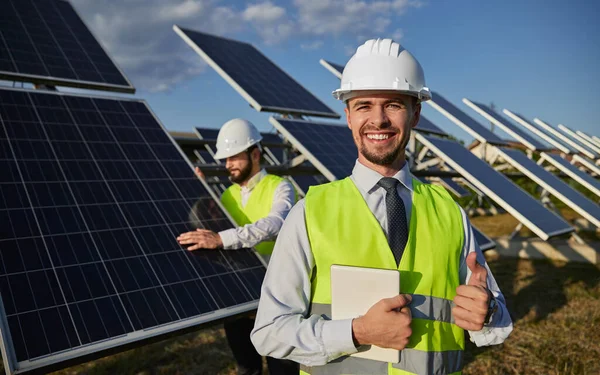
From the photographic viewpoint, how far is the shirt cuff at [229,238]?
13.4 feet

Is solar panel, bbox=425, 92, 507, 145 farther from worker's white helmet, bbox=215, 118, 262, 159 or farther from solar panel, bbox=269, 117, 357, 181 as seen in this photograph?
worker's white helmet, bbox=215, 118, 262, 159

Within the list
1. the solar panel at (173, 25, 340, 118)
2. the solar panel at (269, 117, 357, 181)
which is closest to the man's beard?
the solar panel at (269, 117, 357, 181)

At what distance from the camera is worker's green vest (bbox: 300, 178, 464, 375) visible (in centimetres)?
209

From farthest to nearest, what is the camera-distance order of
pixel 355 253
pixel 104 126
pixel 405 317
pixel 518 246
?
pixel 518 246
pixel 104 126
pixel 355 253
pixel 405 317

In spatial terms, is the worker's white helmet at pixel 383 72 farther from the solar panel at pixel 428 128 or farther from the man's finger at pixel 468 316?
the solar panel at pixel 428 128

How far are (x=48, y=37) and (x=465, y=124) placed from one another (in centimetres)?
986

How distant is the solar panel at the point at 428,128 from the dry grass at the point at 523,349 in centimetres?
471

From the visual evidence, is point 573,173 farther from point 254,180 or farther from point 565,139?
point 254,180

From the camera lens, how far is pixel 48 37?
22.0 ft

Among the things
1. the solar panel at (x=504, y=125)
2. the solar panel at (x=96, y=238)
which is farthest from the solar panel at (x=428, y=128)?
the solar panel at (x=96, y=238)

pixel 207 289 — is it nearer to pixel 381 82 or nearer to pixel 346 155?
pixel 381 82

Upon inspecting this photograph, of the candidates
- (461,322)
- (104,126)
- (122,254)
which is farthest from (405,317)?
(104,126)

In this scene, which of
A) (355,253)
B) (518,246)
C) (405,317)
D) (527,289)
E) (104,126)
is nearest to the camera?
(405,317)

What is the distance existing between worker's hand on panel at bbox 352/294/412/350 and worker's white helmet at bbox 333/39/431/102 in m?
0.95
